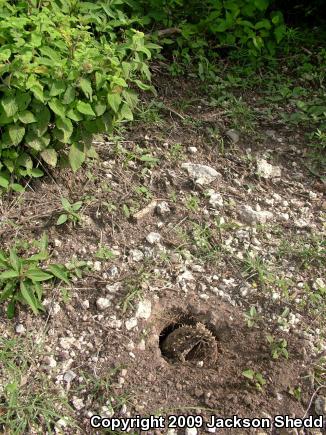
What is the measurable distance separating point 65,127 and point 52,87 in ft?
0.70

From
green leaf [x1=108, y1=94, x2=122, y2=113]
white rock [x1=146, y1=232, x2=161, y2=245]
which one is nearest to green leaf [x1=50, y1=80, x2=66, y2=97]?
green leaf [x1=108, y1=94, x2=122, y2=113]

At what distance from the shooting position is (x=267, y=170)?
3762 millimetres

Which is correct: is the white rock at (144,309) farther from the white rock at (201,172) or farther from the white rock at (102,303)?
the white rock at (201,172)

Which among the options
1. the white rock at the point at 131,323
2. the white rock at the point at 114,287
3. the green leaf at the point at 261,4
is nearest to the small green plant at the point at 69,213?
the white rock at the point at 114,287

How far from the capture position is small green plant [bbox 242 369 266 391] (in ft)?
8.94

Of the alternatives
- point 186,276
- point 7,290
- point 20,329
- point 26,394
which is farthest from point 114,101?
point 26,394

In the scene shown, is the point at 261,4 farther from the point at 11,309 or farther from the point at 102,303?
the point at 11,309

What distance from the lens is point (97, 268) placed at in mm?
3129

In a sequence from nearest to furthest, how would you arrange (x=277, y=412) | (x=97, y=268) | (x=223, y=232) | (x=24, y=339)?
(x=277, y=412) < (x=24, y=339) < (x=97, y=268) < (x=223, y=232)

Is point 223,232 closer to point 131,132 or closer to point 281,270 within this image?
point 281,270

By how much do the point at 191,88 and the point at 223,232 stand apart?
4.24ft

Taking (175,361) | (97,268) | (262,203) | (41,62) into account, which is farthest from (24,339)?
(262,203)

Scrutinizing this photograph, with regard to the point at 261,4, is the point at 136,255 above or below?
below

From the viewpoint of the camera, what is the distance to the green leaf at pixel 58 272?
2953 millimetres
